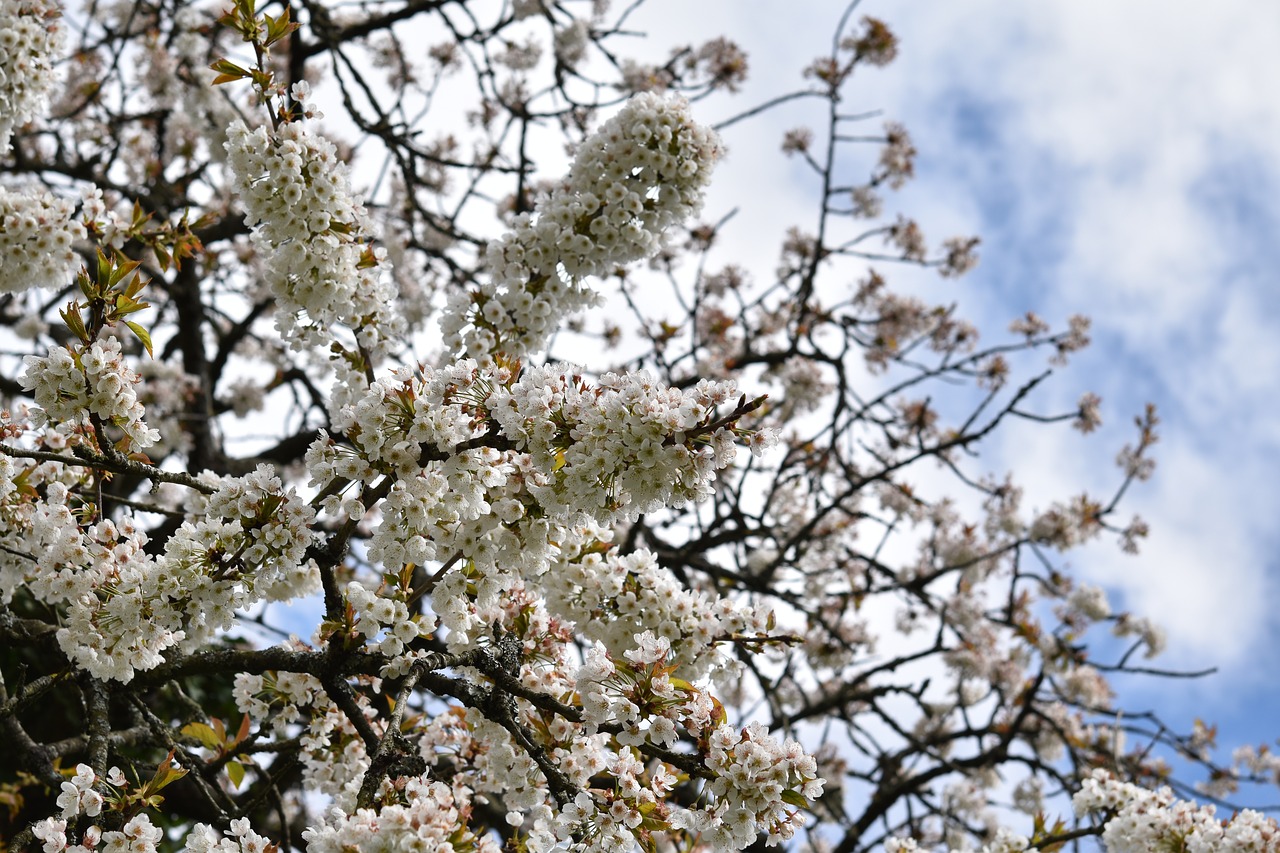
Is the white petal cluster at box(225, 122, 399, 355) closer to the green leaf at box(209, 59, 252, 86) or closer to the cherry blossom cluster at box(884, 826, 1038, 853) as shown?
the green leaf at box(209, 59, 252, 86)

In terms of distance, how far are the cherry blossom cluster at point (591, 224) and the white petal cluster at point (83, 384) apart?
122 cm

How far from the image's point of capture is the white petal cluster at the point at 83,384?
2.54 metres

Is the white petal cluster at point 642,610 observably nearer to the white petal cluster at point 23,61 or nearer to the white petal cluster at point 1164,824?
the white petal cluster at point 1164,824

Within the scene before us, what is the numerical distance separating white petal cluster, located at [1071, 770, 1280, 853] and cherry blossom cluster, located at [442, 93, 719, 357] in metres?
2.83

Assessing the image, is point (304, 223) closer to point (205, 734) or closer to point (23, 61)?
point (23, 61)

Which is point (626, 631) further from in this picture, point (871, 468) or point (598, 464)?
point (871, 468)

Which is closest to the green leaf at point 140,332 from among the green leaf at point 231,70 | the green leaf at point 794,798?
the green leaf at point 231,70

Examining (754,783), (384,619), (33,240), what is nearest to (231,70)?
(33,240)

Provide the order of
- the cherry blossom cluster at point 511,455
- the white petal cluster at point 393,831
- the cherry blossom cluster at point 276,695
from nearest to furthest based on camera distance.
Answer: the white petal cluster at point 393,831, the cherry blossom cluster at point 511,455, the cherry blossom cluster at point 276,695

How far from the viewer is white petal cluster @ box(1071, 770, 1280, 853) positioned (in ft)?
10.9

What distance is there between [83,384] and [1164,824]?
388 centimetres

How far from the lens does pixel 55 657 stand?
323cm

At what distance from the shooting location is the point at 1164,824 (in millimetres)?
3529

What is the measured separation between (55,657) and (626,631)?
1.92 metres
